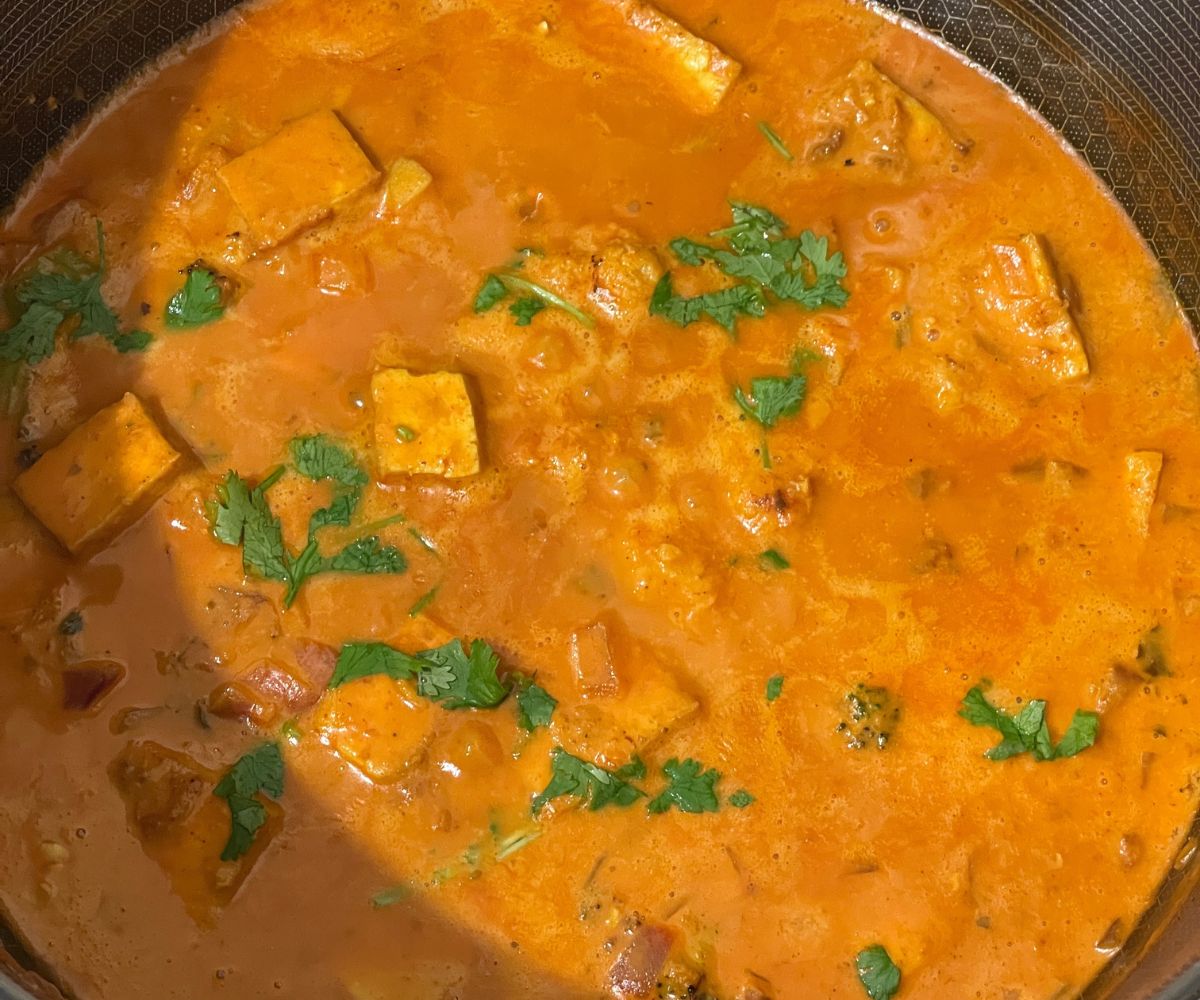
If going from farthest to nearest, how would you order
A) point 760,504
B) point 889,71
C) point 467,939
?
point 889,71 < point 760,504 < point 467,939

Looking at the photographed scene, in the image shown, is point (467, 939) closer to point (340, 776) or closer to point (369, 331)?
point (340, 776)

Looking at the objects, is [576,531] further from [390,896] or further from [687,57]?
[687,57]

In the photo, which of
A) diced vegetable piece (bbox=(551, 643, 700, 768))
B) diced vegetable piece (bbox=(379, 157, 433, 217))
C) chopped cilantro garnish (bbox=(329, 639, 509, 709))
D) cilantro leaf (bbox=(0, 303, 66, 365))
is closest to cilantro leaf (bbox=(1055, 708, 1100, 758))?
diced vegetable piece (bbox=(551, 643, 700, 768))

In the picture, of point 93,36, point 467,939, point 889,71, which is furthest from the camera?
point 889,71

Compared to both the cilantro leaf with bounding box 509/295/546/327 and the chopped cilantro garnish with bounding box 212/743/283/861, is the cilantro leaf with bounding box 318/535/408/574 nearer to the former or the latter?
the chopped cilantro garnish with bounding box 212/743/283/861

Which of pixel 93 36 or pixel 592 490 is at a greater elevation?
pixel 93 36

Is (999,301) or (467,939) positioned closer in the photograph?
(467,939)

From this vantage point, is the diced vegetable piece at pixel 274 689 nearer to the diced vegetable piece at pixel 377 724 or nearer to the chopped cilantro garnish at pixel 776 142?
the diced vegetable piece at pixel 377 724

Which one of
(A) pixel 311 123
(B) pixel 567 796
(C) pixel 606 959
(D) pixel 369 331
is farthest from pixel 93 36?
(C) pixel 606 959
